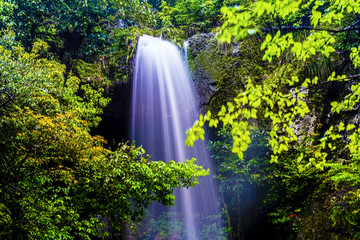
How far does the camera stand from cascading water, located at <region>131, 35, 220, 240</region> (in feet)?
30.8

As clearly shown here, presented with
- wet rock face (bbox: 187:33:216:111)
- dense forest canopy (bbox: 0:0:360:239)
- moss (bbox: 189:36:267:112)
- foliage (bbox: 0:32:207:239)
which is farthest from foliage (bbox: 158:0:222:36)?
foliage (bbox: 0:32:207:239)

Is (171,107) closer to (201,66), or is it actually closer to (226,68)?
(201,66)

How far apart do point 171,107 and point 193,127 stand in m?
8.11

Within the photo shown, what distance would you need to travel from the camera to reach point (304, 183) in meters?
5.46

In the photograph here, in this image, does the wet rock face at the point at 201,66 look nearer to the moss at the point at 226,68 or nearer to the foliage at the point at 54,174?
the moss at the point at 226,68

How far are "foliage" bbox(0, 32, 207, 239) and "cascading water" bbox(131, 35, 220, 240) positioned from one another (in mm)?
4179

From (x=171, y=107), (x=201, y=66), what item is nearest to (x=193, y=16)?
(x=201, y=66)

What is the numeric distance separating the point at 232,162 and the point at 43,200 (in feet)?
16.0

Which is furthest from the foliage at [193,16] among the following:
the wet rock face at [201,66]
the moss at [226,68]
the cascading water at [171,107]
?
the moss at [226,68]

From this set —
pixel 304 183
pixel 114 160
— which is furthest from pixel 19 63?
pixel 304 183

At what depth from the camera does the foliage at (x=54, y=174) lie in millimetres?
3518

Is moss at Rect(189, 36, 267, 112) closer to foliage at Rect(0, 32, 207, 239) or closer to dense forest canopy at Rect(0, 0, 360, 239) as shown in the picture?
dense forest canopy at Rect(0, 0, 360, 239)

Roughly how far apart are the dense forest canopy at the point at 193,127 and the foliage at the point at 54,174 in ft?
0.09

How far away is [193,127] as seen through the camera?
5.89ft
